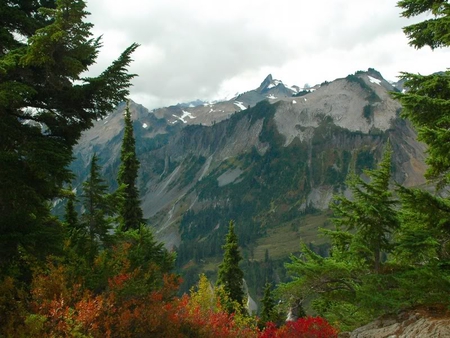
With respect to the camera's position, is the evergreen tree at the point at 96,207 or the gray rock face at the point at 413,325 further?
the evergreen tree at the point at 96,207

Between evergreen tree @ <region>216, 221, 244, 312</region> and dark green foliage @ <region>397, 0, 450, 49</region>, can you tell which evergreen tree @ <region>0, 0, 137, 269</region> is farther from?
evergreen tree @ <region>216, 221, 244, 312</region>

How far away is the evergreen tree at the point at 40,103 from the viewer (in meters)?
10.5

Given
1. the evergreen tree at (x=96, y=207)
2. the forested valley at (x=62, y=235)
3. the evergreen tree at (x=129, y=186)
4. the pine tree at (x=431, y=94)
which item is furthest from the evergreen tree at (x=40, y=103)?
the evergreen tree at (x=129, y=186)

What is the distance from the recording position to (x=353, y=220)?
49.0ft

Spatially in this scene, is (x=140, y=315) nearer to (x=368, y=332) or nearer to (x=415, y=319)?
(x=368, y=332)

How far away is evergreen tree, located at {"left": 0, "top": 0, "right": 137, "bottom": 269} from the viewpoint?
10.5 metres

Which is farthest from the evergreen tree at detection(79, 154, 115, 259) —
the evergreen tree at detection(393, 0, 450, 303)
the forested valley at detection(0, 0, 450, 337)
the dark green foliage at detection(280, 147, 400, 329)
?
the evergreen tree at detection(393, 0, 450, 303)

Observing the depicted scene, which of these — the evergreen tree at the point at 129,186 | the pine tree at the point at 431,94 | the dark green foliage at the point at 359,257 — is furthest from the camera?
the evergreen tree at the point at 129,186

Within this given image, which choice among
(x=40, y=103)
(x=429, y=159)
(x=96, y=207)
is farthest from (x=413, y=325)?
(x=96, y=207)

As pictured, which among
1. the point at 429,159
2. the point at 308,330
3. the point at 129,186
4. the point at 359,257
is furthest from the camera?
the point at 129,186

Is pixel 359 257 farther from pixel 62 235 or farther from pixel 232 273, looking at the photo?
pixel 232 273

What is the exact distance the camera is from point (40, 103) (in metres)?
12.6

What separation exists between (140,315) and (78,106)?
7.96 meters

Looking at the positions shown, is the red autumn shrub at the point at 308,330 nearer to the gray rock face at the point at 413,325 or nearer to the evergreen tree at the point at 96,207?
the gray rock face at the point at 413,325
